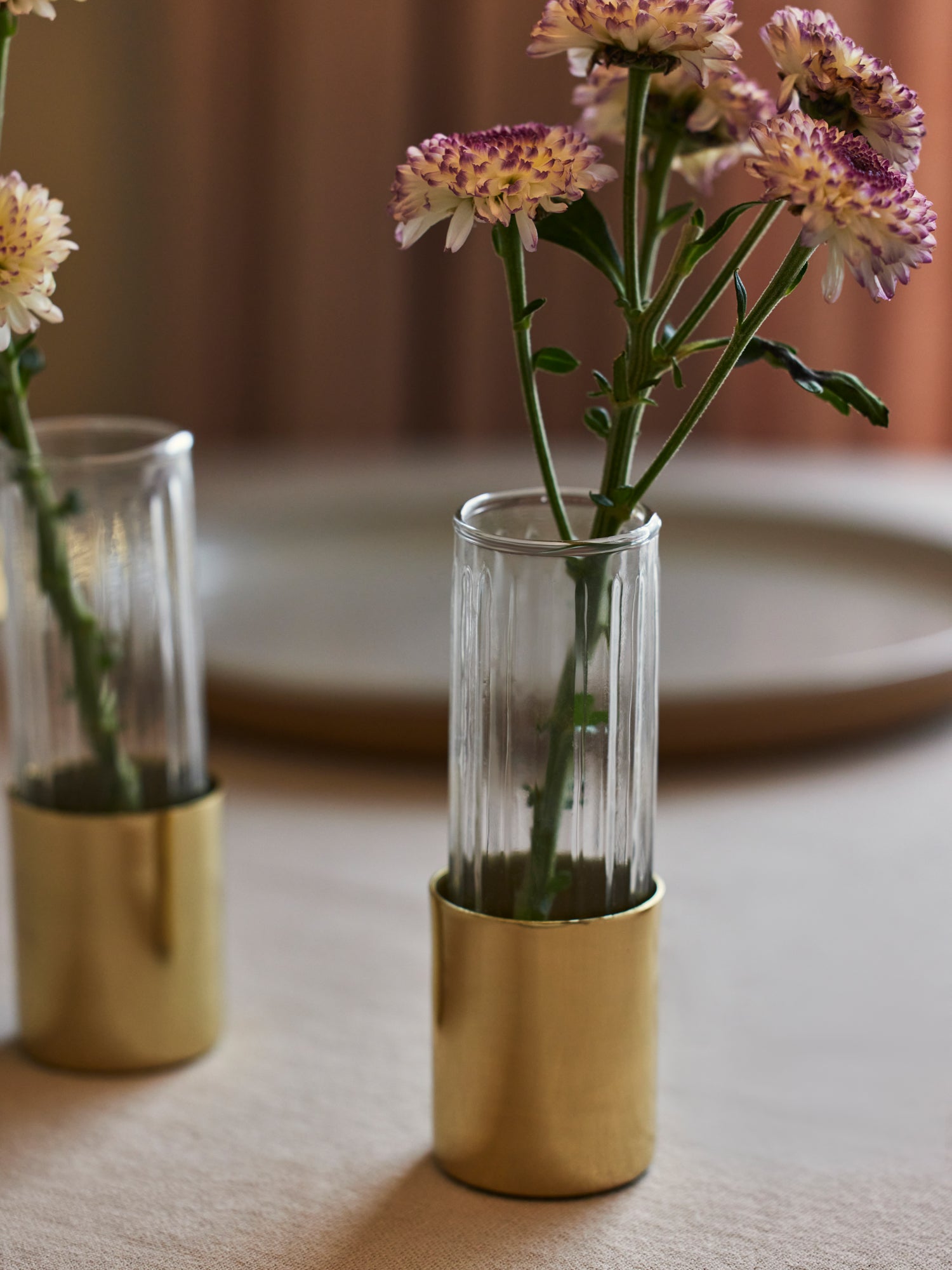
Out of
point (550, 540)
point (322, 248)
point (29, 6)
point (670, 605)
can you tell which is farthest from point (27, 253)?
point (322, 248)

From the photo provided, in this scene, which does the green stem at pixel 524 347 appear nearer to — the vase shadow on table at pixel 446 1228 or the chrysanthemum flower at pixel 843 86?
the chrysanthemum flower at pixel 843 86

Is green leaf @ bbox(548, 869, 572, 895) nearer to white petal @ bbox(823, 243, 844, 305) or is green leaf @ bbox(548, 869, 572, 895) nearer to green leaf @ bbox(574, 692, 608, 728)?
green leaf @ bbox(574, 692, 608, 728)

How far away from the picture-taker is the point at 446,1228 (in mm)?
497

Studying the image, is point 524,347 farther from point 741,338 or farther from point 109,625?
point 109,625

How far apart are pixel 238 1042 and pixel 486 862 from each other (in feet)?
0.60

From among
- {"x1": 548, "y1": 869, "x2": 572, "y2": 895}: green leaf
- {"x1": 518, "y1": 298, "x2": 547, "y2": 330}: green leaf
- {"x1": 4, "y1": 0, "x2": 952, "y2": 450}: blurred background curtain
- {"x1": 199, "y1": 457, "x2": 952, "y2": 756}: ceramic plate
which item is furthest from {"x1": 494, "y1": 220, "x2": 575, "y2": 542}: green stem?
{"x1": 4, "y1": 0, "x2": 952, "y2": 450}: blurred background curtain

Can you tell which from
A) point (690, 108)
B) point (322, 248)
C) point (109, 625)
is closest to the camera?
point (690, 108)

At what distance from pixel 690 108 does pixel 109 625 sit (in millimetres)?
289

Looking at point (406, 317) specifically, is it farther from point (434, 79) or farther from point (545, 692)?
point (545, 692)

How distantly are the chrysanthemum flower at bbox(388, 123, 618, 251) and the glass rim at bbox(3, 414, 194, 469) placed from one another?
0.66 ft

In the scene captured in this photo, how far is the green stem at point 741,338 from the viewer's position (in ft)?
1.40

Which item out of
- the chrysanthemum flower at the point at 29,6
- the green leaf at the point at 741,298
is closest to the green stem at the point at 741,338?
the green leaf at the point at 741,298

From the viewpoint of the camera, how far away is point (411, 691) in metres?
0.83

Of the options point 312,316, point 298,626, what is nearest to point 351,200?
point 312,316
